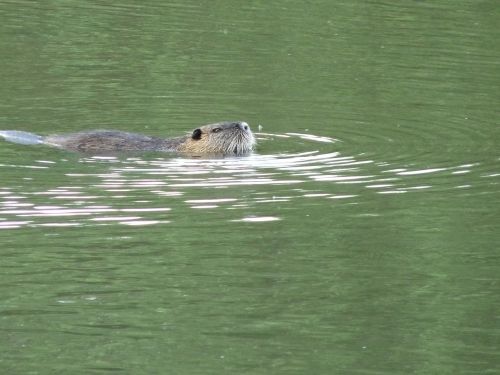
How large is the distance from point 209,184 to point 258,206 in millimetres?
849

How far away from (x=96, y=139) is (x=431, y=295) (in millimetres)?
4867

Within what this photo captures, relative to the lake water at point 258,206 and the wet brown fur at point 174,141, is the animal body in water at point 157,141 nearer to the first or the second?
the wet brown fur at point 174,141

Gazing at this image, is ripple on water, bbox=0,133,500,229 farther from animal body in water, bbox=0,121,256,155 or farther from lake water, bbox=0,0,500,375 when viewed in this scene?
animal body in water, bbox=0,121,256,155

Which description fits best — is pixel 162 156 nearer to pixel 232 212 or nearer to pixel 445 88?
pixel 232 212

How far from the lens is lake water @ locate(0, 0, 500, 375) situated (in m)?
6.63

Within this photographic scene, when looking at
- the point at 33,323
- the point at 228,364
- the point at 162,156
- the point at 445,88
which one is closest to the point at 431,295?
the point at 228,364

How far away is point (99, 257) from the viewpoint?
7930 mm

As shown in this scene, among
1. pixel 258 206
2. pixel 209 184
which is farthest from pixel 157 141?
pixel 258 206

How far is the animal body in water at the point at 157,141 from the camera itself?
11.6 metres

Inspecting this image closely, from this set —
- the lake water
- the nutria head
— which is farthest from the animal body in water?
the lake water

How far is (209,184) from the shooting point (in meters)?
10.1

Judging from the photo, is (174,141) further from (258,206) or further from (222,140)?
(258,206)

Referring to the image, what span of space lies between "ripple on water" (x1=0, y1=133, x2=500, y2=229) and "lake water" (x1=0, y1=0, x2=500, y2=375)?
0.09ft

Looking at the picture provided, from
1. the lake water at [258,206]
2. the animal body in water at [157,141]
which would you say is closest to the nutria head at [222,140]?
the animal body in water at [157,141]
